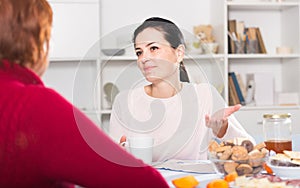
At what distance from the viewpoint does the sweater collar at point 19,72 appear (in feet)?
2.62

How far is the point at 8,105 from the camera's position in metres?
0.74

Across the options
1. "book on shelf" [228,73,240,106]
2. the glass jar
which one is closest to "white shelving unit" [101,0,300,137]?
"book on shelf" [228,73,240,106]

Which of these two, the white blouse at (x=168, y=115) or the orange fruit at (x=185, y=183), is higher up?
the white blouse at (x=168, y=115)

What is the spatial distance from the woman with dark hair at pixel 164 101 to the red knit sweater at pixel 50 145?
0.26 m

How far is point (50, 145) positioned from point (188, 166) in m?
0.71

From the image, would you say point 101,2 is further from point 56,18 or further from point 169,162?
point 169,162

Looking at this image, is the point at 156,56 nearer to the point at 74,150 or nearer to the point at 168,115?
the point at 168,115

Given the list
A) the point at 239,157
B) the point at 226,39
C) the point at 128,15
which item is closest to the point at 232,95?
the point at 226,39

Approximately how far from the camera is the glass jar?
1.45 meters

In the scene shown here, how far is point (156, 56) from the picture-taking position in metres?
1.05

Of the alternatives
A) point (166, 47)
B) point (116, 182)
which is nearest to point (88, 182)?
point (116, 182)

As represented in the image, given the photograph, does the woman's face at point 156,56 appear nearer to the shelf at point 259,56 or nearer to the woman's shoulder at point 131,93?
the woman's shoulder at point 131,93

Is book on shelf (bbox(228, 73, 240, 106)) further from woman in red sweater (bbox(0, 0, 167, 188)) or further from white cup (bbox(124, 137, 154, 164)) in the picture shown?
woman in red sweater (bbox(0, 0, 167, 188))

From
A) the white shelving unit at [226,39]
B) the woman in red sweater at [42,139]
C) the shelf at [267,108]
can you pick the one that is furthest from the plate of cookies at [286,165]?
the shelf at [267,108]
